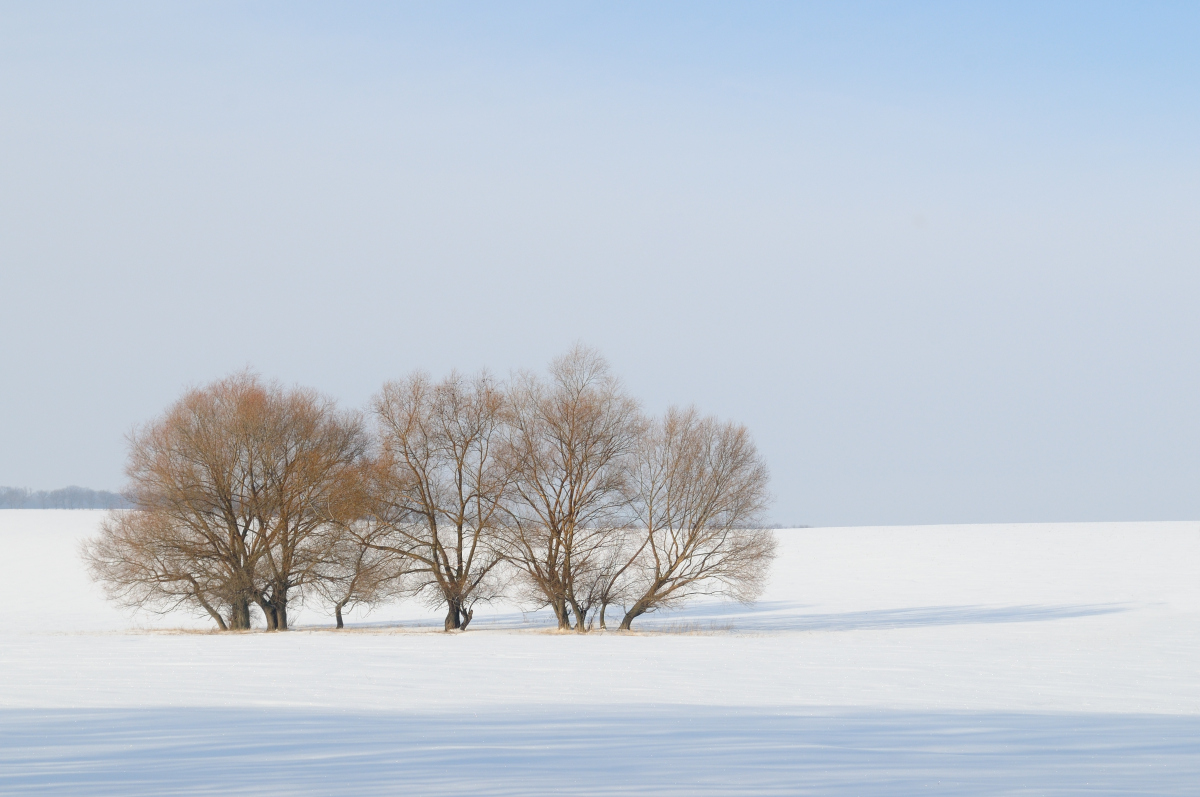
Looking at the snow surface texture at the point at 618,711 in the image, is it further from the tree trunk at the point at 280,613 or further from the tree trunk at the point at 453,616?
the tree trunk at the point at 280,613

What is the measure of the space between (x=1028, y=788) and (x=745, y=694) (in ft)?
25.3

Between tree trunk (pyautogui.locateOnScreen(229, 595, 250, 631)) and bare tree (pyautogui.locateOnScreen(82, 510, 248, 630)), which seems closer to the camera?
bare tree (pyautogui.locateOnScreen(82, 510, 248, 630))

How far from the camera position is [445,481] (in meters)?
39.2

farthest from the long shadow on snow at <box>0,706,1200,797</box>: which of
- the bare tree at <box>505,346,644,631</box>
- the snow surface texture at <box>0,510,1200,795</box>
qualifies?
the bare tree at <box>505,346,644,631</box>

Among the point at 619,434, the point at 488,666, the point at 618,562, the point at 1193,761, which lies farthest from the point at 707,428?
the point at 1193,761

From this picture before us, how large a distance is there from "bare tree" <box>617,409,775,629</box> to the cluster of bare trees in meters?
0.06

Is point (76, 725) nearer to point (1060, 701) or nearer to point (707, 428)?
point (1060, 701)

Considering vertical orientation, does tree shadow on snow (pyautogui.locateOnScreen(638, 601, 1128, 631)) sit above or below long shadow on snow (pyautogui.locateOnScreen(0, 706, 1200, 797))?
below

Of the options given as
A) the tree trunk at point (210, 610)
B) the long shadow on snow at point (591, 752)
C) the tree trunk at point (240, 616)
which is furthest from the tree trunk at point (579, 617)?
the long shadow on snow at point (591, 752)

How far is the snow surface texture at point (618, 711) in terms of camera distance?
391 inches

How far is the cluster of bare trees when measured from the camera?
124 ft

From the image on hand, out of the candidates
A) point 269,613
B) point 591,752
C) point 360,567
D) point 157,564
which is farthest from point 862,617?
point 591,752

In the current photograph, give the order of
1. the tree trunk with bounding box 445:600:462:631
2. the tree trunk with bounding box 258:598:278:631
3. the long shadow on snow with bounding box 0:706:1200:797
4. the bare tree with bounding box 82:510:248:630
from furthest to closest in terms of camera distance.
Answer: the tree trunk with bounding box 258:598:278:631
the tree trunk with bounding box 445:600:462:631
the bare tree with bounding box 82:510:248:630
the long shadow on snow with bounding box 0:706:1200:797

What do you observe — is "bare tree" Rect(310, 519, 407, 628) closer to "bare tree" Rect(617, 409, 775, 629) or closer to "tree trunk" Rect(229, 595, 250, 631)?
"tree trunk" Rect(229, 595, 250, 631)
